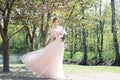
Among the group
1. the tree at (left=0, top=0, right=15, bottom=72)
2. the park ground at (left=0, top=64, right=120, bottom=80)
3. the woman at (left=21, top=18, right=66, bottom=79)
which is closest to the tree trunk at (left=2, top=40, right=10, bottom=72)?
the tree at (left=0, top=0, right=15, bottom=72)

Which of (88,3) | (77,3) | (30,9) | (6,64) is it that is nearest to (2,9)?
(30,9)

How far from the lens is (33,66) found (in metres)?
10.8

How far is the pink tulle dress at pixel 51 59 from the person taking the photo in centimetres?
1030

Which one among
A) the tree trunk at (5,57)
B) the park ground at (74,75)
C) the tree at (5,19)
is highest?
the tree at (5,19)

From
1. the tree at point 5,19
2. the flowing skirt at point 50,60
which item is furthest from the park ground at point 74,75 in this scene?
the tree at point 5,19

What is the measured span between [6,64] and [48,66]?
10.5 feet

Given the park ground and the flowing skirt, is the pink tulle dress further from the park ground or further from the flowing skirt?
the park ground

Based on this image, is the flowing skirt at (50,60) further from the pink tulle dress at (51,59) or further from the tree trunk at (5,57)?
the tree trunk at (5,57)

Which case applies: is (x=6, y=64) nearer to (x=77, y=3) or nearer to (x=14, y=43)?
(x=77, y=3)

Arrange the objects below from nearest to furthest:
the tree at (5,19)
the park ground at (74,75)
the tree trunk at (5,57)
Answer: the park ground at (74,75) → the tree at (5,19) → the tree trunk at (5,57)

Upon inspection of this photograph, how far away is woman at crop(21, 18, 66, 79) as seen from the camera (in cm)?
1030

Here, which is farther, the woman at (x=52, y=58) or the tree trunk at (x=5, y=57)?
the tree trunk at (x=5, y=57)

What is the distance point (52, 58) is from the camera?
10.4 meters

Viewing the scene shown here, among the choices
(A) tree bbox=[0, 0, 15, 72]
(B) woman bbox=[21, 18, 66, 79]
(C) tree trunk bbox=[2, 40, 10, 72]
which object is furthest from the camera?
(C) tree trunk bbox=[2, 40, 10, 72]
